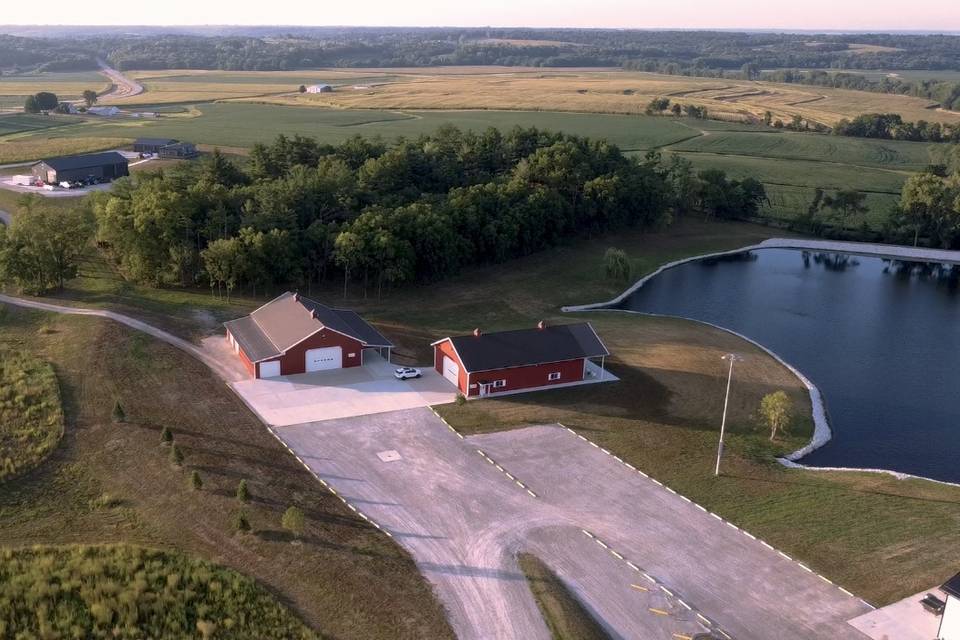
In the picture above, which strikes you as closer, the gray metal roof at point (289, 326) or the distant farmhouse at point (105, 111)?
the gray metal roof at point (289, 326)

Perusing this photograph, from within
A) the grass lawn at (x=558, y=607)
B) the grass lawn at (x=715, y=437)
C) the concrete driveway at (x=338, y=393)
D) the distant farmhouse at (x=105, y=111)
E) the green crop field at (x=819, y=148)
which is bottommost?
the grass lawn at (x=558, y=607)

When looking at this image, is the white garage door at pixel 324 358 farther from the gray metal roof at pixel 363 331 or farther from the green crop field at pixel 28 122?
the green crop field at pixel 28 122

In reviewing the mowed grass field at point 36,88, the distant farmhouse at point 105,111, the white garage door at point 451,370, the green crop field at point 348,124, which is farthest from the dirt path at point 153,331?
the mowed grass field at point 36,88

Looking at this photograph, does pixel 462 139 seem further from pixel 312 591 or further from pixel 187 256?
pixel 312 591

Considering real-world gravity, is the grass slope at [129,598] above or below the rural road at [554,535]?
above

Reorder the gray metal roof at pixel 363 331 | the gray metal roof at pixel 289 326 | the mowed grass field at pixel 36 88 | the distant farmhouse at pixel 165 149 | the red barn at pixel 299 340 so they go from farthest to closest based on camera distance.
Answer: the mowed grass field at pixel 36 88
the distant farmhouse at pixel 165 149
the gray metal roof at pixel 363 331
the gray metal roof at pixel 289 326
the red barn at pixel 299 340

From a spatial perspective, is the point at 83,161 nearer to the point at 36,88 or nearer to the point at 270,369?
the point at 270,369

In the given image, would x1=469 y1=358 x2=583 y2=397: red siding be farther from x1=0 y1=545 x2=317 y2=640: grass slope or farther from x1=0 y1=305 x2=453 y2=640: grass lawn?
x1=0 y1=545 x2=317 y2=640: grass slope
